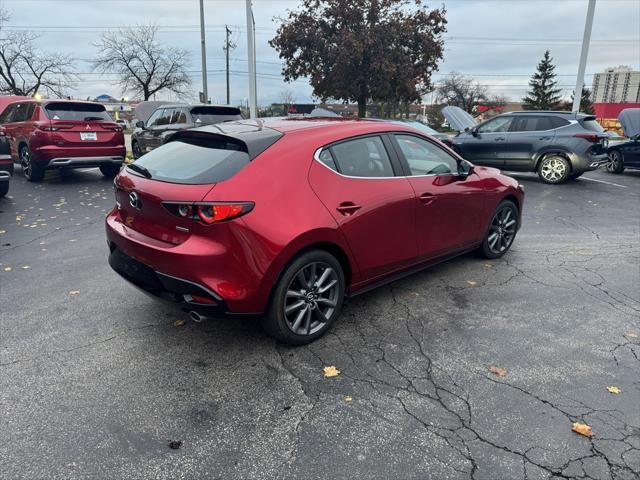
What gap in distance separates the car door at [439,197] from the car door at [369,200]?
0.15 meters

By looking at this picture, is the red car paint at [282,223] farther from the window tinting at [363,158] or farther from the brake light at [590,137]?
the brake light at [590,137]

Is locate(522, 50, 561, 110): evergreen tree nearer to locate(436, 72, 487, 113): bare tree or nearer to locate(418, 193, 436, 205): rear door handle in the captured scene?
locate(436, 72, 487, 113): bare tree

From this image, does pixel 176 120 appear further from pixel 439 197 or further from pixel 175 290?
pixel 175 290

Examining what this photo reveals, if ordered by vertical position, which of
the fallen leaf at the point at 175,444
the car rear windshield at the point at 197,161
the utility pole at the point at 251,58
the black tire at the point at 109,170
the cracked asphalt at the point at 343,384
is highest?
the utility pole at the point at 251,58

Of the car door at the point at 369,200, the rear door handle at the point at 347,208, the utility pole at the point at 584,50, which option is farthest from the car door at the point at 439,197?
the utility pole at the point at 584,50

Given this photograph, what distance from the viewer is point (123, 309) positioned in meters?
3.98

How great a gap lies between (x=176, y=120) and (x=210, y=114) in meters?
1.00

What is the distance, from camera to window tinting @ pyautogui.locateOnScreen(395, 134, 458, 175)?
408 cm

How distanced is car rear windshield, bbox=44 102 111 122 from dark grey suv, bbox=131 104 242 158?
154cm

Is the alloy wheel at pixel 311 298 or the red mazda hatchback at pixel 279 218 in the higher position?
the red mazda hatchback at pixel 279 218

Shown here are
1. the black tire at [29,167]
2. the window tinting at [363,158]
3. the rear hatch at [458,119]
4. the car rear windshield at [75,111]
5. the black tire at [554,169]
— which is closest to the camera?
the window tinting at [363,158]

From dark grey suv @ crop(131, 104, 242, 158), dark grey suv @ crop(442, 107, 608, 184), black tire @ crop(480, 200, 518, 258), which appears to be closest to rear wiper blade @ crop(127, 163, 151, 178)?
black tire @ crop(480, 200, 518, 258)

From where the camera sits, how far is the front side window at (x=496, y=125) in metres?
11.5

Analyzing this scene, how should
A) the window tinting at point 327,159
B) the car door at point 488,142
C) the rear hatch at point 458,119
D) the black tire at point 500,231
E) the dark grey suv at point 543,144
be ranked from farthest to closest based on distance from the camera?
the rear hatch at point 458,119
the car door at point 488,142
the dark grey suv at point 543,144
the black tire at point 500,231
the window tinting at point 327,159
